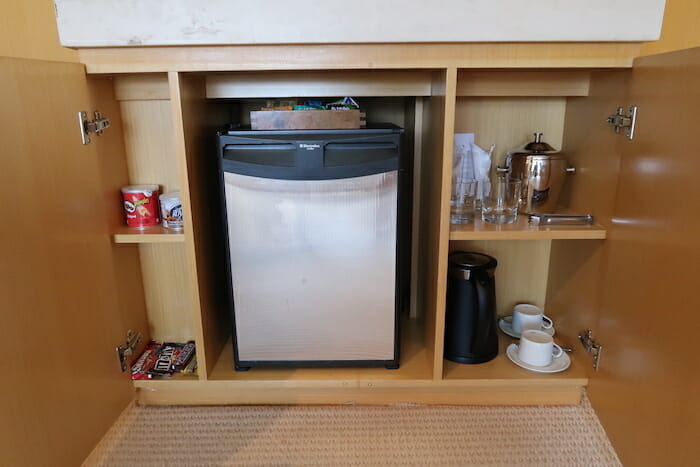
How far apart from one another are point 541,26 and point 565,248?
1.86 ft

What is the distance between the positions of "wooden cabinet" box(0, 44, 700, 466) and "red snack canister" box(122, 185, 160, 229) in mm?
28

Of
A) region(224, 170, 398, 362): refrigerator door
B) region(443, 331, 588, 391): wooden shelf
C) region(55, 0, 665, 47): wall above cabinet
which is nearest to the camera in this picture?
region(55, 0, 665, 47): wall above cabinet

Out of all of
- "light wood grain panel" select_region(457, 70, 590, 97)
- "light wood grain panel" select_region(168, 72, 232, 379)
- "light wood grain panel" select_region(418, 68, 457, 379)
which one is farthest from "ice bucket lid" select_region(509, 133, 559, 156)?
"light wood grain panel" select_region(168, 72, 232, 379)

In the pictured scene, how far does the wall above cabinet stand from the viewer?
2.98 ft

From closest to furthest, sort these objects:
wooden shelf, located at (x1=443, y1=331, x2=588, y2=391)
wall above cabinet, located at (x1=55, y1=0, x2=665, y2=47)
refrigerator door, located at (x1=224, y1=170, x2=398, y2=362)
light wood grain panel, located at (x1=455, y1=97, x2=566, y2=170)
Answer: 1. wall above cabinet, located at (x1=55, y1=0, x2=665, y2=47)
2. refrigerator door, located at (x1=224, y1=170, x2=398, y2=362)
3. wooden shelf, located at (x1=443, y1=331, x2=588, y2=391)
4. light wood grain panel, located at (x1=455, y1=97, x2=566, y2=170)

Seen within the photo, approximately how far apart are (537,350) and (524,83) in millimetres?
611

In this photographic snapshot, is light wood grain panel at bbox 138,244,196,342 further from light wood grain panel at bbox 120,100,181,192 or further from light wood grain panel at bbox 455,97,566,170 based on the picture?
light wood grain panel at bbox 455,97,566,170

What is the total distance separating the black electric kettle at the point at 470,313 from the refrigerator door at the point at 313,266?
0.16 meters

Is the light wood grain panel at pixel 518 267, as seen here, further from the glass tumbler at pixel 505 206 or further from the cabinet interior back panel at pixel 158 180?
the cabinet interior back panel at pixel 158 180

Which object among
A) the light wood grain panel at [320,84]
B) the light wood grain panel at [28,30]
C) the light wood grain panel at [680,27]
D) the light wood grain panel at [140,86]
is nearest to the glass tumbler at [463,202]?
the light wood grain panel at [320,84]

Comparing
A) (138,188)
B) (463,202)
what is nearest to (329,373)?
(463,202)

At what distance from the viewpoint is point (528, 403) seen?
1155 millimetres

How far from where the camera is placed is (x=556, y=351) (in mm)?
1192

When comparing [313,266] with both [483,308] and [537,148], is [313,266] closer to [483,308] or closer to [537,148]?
[483,308]
